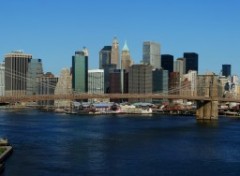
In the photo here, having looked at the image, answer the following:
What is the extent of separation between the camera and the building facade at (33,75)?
4475 inches

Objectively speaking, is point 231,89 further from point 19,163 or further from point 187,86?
point 19,163

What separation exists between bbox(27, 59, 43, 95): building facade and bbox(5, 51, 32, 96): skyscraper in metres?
1.55

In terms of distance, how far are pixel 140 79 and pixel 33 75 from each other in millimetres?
21465

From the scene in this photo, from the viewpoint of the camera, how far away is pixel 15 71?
101750mm

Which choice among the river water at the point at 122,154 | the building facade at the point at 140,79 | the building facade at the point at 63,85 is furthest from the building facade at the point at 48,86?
the river water at the point at 122,154

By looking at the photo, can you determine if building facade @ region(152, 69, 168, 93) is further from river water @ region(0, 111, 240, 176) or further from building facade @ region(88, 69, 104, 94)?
river water @ region(0, 111, 240, 176)

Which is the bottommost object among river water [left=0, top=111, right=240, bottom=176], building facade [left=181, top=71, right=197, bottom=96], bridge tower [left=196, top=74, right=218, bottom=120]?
river water [left=0, top=111, right=240, bottom=176]

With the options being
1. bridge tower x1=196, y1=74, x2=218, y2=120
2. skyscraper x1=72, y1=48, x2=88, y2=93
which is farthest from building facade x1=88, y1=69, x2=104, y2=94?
bridge tower x1=196, y1=74, x2=218, y2=120

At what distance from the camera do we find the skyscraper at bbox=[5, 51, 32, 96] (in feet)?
323

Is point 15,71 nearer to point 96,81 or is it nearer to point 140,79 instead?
point 140,79

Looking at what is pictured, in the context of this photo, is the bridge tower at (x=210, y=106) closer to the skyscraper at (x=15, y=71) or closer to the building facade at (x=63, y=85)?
the skyscraper at (x=15, y=71)

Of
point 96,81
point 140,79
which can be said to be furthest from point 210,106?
point 96,81

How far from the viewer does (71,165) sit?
24.6 m

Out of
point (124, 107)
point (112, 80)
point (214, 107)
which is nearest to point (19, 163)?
point (214, 107)
